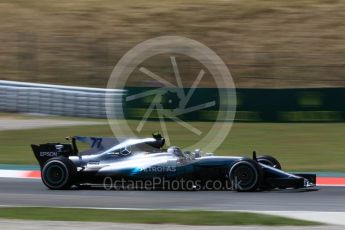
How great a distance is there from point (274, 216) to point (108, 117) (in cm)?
1514

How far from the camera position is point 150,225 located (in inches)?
359

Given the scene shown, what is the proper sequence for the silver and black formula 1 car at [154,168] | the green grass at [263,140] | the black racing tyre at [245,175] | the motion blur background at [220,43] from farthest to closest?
the motion blur background at [220,43] < the green grass at [263,140] < the silver and black formula 1 car at [154,168] < the black racing tyre at [245,175]

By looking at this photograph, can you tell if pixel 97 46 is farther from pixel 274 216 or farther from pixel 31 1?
pixel 274 216

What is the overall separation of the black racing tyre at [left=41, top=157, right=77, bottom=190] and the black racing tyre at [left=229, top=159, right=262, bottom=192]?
238cm

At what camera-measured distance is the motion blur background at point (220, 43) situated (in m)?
23.0

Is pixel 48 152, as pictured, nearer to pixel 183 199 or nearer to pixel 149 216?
pixel 183 199

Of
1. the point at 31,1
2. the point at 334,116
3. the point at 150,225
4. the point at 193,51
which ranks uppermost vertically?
the point at 31,1

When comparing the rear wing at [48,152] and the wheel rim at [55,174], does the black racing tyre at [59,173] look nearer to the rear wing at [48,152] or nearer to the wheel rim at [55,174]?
the wheel rim at [55,174]

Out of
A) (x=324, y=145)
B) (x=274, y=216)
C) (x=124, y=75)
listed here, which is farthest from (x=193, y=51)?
(x=274, y=216)

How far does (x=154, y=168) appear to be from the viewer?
12.7 meters

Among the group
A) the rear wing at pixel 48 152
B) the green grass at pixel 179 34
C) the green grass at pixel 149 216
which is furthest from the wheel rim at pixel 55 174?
the green grass at pixel 179 34

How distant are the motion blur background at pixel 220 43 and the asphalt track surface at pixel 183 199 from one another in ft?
32.3

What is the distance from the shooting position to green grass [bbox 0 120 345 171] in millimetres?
17844

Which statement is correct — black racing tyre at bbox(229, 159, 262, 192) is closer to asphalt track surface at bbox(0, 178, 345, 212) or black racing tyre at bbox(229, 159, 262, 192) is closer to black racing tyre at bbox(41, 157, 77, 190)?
asphalt track surface at bbox(0, 178, 345, 212)
